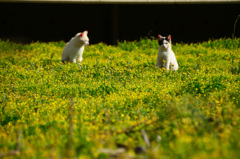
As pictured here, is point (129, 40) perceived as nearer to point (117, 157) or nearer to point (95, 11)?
point (95, 11)

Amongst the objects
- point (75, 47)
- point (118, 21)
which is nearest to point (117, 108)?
point (75, 47)

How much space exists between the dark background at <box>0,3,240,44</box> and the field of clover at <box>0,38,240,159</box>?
3159 mm

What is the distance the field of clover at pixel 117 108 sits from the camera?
2785mm

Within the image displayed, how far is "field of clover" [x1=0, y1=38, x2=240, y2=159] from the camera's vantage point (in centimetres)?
279

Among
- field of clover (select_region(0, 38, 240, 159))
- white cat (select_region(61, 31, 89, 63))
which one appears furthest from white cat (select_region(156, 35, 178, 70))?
white cat (select_region(61, 31, 89, 63))

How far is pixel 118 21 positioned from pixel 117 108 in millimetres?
10222

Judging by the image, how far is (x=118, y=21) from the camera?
1483cm

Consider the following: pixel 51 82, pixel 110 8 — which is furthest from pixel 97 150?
pixel 110 8

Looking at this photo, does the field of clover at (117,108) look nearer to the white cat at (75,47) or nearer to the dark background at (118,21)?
the white cat at (75,47)

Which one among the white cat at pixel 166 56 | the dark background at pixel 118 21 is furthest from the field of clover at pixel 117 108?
the dark background at pixel 118 21

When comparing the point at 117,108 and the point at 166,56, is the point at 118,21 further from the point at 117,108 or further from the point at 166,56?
the point at 117,108

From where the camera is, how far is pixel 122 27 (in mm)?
15336

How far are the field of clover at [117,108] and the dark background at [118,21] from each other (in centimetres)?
316

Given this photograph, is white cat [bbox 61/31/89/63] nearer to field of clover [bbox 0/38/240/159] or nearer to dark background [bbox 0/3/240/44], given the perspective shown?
field of clover [bbox 0/38/240/159]
